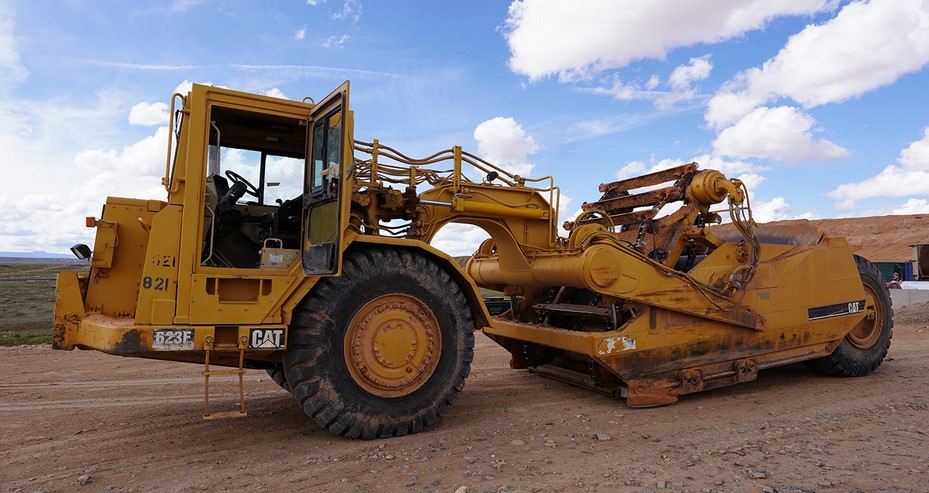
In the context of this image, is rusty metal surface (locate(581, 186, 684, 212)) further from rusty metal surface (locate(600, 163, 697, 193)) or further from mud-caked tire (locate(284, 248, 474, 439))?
mud-caked tire (locate(284, 248, 474, 439))

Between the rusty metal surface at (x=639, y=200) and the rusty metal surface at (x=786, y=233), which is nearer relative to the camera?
the rusty metal surface at (x=639, y=200)

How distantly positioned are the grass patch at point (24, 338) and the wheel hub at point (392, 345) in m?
9.05

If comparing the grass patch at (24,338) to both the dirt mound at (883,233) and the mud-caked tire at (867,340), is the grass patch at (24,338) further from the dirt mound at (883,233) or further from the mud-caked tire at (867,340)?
the dirt mound at (883,233)

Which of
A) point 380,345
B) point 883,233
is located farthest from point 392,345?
point 883,233

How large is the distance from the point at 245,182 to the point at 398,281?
172 centimetres

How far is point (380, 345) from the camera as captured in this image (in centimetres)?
475

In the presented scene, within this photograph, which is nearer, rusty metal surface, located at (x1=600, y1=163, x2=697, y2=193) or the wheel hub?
the wheel hub

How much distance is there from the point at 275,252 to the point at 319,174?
0.70 meters

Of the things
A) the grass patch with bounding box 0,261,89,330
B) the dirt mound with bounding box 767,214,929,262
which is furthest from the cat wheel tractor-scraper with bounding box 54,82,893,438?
the dirt mound with bounding box 767,214,929,262

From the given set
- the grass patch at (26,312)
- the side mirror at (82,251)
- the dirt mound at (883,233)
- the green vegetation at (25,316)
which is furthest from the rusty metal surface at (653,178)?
the dirt mound at (883,233)

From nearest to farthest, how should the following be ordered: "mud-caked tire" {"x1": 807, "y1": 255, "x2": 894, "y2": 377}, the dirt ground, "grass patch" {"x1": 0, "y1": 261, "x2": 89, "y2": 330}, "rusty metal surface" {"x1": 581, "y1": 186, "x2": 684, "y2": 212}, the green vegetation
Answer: the dirt ground → "rusty metal surface" {"x1": 581, "y1": 186, "x2": 684, "y2": 212} → "mud-caked tire" {"x1": 807, "y1": 255, "x2": 894, "y2": 377} → the green vegetation → "grass patch" {"x1": 0, "y1": 261, "x2": 89, "y2": 330}

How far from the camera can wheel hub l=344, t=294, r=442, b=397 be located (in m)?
4.67

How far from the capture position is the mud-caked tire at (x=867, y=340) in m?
7.23

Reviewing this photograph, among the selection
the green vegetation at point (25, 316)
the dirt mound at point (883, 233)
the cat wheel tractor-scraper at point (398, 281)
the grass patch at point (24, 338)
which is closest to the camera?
the cat wheel tractor-scraper at point (398, 281)
